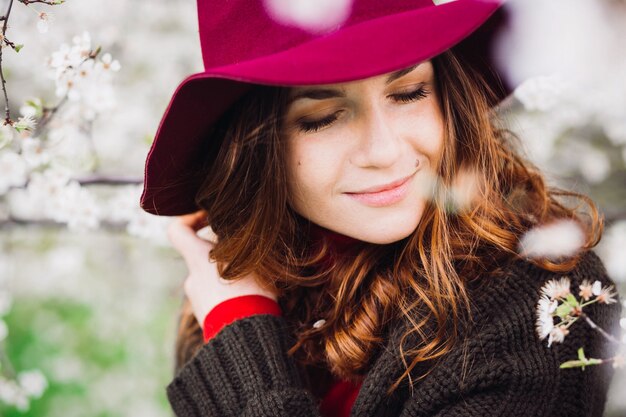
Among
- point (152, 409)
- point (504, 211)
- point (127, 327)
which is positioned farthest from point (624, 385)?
point (127, 327)

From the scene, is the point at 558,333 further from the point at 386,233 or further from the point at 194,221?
the point at 194,221

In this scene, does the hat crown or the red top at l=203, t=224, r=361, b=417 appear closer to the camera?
the hat crown

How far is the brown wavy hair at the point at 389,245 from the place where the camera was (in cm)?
145

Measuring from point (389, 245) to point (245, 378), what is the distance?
480 millimetres

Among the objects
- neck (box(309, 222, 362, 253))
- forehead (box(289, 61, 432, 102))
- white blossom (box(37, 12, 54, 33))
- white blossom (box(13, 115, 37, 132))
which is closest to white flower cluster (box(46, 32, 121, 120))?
white blossom (box(37, 12, 54, 33))

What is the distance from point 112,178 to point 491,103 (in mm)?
1241

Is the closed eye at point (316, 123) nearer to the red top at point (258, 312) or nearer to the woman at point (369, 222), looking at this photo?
the woman at point (369, 222)

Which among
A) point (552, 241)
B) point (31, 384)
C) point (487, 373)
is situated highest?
point (552, 241)

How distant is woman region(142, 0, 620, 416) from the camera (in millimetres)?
1334

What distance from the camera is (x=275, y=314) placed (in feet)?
5.73

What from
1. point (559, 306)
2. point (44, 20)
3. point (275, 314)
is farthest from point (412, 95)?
point (44, 20)

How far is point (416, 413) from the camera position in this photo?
1.43 m

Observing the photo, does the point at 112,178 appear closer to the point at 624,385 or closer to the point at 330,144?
the point at 330,144

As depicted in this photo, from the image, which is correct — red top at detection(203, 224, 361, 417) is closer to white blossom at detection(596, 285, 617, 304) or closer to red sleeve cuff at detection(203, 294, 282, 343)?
red sleeve cuff at detection(203, 294, 282, 343)
